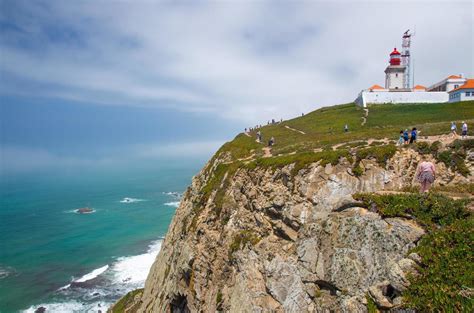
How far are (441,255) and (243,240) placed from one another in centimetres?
1420

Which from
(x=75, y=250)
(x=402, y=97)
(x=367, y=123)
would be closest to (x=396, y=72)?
(x=402, y=97)

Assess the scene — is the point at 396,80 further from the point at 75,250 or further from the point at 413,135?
the point at 75,250

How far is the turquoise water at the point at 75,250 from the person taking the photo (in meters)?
50.6

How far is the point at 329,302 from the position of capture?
1408 centimetres

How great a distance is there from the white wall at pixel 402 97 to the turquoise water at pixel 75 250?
58215mm

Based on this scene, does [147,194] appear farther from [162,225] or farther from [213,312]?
[213,312]

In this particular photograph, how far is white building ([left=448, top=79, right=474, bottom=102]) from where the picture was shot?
5219 cm

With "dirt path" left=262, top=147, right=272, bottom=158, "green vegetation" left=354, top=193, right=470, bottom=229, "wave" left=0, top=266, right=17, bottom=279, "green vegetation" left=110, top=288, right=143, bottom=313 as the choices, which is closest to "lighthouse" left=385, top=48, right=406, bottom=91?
"dirt path" left=262, top=147, right=272, bottom=158

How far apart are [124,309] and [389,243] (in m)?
38.7

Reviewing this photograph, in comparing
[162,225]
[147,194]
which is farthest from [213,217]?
[147,194]

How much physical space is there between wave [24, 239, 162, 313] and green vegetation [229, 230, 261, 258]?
1345 inches

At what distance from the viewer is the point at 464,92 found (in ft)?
173

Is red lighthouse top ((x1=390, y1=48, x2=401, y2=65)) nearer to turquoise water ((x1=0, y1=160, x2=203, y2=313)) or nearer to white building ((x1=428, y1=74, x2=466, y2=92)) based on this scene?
white building ((x1=428, y1=74, x2=466, y2=92))

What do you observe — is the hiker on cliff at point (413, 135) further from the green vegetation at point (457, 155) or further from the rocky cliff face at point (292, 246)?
the green vegetation at point (457, 155)
